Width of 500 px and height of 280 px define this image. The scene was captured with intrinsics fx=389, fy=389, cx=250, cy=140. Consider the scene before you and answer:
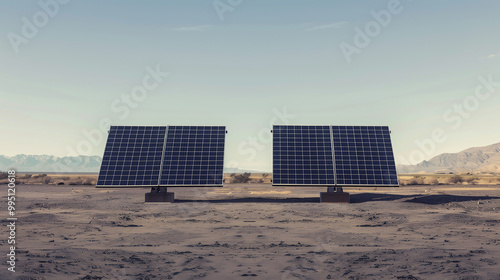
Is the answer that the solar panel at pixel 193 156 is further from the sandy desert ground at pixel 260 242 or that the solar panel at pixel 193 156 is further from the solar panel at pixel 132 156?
the sandy desert ground at pixel 260 242

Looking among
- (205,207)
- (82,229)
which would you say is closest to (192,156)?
(205,207)

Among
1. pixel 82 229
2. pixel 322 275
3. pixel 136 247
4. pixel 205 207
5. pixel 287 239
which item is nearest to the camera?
pixel 322 275

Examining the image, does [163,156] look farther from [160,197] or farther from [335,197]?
[335,197]

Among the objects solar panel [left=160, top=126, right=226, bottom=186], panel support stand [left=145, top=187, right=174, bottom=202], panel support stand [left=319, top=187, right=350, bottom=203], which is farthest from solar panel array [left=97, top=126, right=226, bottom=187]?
panel support stand [left=319, top=187, right=350, bottom=203]

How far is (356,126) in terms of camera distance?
25.3m

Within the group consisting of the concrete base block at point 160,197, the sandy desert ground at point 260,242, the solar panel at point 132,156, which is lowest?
the sandy desert ground at point 260,242

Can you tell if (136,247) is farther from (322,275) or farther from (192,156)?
(192,156)

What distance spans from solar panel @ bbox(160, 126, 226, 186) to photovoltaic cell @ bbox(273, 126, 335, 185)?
3486 mm

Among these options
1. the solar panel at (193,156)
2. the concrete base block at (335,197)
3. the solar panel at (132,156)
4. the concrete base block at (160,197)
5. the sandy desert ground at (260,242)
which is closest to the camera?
the sandy desert ground at (260,242)

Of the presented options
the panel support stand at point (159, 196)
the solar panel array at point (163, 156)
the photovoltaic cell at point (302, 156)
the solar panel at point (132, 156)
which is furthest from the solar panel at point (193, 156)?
the photovoltaic cell at point (302, 156)

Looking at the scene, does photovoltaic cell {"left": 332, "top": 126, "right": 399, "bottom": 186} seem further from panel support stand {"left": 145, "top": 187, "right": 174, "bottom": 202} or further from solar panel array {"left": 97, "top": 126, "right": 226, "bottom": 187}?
panel support stand {"left": 145, "top": 187, "right": 174, "bottom": 202}

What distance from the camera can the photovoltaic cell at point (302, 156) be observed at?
22484mm

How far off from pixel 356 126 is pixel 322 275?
1777 cm

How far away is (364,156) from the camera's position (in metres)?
23.7
